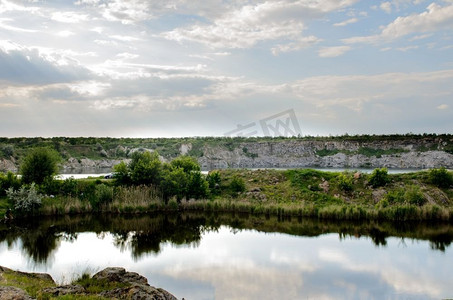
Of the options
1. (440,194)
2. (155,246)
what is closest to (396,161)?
(440,194)

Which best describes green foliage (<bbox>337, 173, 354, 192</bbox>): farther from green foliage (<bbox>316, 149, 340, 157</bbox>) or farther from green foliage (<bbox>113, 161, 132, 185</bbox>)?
green foliage (<bbox>316, 149, 340, 157</bbox>)

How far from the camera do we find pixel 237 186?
30.8 meters

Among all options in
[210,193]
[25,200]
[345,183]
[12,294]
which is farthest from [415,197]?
[25,200]

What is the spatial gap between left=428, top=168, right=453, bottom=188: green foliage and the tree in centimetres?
2931

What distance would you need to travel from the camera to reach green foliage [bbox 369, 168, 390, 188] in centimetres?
2867

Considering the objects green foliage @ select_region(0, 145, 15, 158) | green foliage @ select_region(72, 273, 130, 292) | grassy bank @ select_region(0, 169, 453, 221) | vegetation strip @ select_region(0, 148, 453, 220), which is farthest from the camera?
green foliage @ select_region(0, 145, 15, 158)

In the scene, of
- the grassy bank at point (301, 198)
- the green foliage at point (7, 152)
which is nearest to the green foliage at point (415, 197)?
the grassy bank at point (301, 198)

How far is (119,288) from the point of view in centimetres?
998

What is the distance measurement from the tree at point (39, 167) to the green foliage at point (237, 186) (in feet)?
46.2

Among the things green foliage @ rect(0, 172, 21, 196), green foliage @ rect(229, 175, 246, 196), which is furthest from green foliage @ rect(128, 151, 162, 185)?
green foliage @ rect(0, 172, 21, 196)

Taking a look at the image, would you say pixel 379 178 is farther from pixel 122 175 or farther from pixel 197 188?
pixel 122 175

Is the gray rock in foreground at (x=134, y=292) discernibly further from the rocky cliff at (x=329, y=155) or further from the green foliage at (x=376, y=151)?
the green foliage at (x=376, y=151)

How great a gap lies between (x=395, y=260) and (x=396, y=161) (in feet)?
177

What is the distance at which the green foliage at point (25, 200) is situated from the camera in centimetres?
2456
